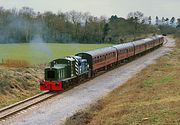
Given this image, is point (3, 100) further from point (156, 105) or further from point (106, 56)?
point (106, 56)

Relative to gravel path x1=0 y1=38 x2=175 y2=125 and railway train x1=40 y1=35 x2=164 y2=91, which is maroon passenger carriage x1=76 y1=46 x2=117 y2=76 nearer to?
railway train x1=40 y1=35 x2=164 y2=91

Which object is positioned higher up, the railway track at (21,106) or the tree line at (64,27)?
the tree line at (64,27)

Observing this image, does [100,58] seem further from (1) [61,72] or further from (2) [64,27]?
(2) [64,27]

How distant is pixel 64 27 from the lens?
112 m

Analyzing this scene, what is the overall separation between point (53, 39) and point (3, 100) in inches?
2600

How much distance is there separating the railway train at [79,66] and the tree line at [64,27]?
19426 mm

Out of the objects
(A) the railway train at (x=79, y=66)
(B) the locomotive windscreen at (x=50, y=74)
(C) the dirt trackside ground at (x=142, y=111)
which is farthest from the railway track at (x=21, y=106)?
(C) the dirt trackside ground at (x=142, y=111)

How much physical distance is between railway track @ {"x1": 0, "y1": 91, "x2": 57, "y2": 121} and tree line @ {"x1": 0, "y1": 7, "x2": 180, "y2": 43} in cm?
3437

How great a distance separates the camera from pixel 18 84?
29.6 meters

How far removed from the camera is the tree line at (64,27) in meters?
70.0

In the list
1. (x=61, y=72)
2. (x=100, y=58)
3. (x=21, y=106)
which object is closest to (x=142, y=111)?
(x=21, y=106)

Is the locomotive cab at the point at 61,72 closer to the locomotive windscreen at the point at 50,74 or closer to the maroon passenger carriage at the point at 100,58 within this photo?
the locomotive windscreen at the point at 50,74

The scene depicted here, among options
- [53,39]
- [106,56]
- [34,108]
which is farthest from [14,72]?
[53,39]

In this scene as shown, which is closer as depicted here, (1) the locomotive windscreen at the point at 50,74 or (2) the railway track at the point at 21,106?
(2) the railway track at the point at 21,106
